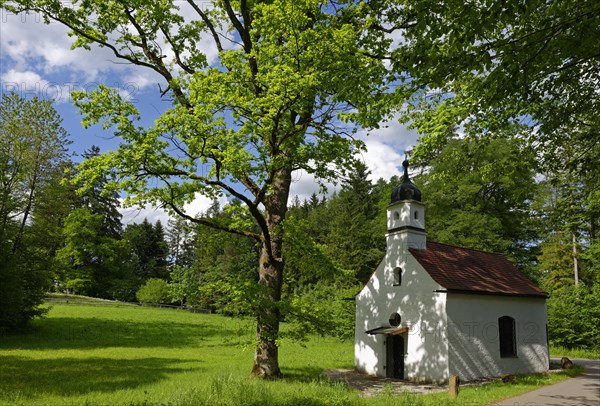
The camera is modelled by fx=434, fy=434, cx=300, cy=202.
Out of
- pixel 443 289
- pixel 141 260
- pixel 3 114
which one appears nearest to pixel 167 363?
pixel 443 289

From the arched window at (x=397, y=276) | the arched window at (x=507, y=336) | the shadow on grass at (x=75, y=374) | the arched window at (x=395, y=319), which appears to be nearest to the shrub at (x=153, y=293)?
the shadow on grass at (x=75, y=374)

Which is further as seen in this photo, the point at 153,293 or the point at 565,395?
the point at 153,293

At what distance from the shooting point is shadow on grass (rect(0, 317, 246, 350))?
2192cm

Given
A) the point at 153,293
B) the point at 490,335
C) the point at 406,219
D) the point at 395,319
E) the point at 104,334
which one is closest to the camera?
the point at 490,335

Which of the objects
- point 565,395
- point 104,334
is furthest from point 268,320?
point 104,334

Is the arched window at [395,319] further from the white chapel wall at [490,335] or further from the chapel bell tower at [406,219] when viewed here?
the chapel bell tower at [406,219]

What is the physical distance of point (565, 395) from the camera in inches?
514

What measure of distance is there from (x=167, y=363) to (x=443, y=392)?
10.6 m

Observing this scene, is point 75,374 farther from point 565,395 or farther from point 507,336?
point 507,336

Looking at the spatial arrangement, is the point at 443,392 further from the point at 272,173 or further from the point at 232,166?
the point at 232,166

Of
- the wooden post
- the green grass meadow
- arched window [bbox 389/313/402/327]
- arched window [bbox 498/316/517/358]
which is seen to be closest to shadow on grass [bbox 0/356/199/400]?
the green grass meadow

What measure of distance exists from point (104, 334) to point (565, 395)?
2379cm

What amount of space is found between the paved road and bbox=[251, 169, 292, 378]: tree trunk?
6.33 metres

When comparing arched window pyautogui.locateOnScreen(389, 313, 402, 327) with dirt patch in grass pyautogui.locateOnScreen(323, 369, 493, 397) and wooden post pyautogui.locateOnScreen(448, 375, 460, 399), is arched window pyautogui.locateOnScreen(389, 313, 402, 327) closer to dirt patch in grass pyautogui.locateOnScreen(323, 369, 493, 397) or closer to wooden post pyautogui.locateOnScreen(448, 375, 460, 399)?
dirt patch in grass pyautogui.locateOnScreen(323, 369, 493, 397)
